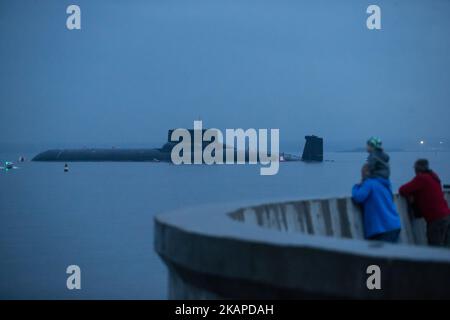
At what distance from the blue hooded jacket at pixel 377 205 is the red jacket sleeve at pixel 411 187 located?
2.24 ft

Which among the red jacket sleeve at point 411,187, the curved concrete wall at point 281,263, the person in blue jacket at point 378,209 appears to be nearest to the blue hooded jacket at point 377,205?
the person in blue jacket at point 378,209

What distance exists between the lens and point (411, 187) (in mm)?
6453

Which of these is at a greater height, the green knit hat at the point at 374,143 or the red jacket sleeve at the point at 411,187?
the green knit hat at the point at 374,143

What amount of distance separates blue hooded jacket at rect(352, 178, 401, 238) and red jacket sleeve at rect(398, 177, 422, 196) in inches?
26.8

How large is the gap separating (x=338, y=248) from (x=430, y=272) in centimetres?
37

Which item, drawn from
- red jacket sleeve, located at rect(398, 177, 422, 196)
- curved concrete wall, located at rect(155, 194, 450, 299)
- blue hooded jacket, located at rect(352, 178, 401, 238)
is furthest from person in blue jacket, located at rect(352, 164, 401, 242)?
curved concrete wall, located at rect(155, 194, 450, 299)

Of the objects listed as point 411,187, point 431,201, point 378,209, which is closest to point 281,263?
point 378,209

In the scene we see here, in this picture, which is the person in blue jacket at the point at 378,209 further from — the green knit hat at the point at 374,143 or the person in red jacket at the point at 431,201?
the person in red jacket at the point at 431,201

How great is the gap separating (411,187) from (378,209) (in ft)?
2.79

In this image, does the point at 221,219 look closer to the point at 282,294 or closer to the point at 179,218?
the point at 179,218

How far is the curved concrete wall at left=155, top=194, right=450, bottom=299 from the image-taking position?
2648mm

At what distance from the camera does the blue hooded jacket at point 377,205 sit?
566 cm

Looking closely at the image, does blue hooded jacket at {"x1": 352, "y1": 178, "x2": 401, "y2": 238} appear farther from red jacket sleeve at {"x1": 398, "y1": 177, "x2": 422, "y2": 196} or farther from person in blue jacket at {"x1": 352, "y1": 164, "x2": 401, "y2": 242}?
red jacket sleeve at {"x1": 398, "y1": 177, "x2": 422, "y2": 196}
